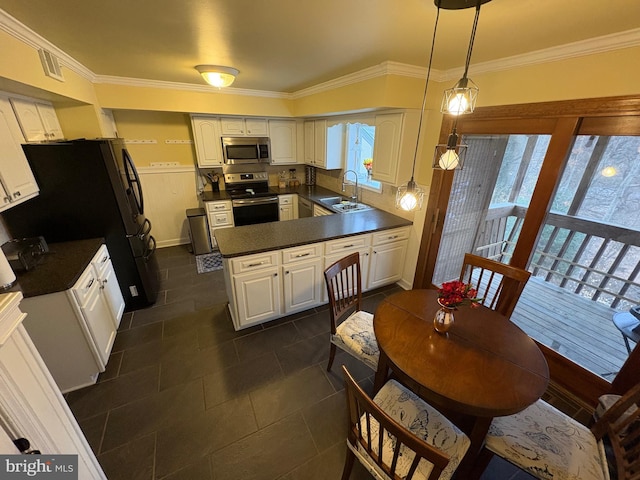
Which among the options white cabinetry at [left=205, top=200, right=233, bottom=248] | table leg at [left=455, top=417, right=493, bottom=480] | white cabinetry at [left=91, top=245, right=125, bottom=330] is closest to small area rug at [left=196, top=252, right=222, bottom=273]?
white cabinetry at [left=205, top=200, right=233, bottom=248]

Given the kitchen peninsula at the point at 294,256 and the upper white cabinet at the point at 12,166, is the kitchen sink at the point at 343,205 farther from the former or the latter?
the upper white cabinet at the point at 12,166

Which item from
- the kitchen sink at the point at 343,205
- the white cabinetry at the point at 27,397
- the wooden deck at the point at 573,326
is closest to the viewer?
the white cabinetry at the point at 27,397

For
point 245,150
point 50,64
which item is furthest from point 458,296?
point 245,150

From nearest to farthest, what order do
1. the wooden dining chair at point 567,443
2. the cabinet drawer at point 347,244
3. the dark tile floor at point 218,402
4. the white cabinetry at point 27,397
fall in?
the white cabinetry at point 27,397 < the wooden dining chair at point 567,443 < the dark tile floor at point 218,402 < the cabinet drawer at point 347,244

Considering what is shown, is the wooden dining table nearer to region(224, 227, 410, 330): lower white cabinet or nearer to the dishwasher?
region(224, 227, 410, 330): lower white cabinet

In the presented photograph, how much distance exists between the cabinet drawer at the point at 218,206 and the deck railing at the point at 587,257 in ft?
11.8

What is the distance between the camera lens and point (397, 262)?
3168mm

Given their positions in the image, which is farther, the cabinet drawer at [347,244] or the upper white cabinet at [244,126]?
the upper white cabinet at [244,126]

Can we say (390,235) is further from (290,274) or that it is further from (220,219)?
(220,219)

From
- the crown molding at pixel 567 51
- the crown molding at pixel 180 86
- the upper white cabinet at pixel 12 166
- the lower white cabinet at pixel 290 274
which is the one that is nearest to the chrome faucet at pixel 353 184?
the lower white cabinet at pixel 290 274

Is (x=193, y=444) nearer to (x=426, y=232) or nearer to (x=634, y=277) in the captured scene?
(x=426, y=232)

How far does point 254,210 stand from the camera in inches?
165

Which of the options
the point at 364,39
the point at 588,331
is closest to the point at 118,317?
the point at 364,39

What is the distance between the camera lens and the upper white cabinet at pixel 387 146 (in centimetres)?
263
